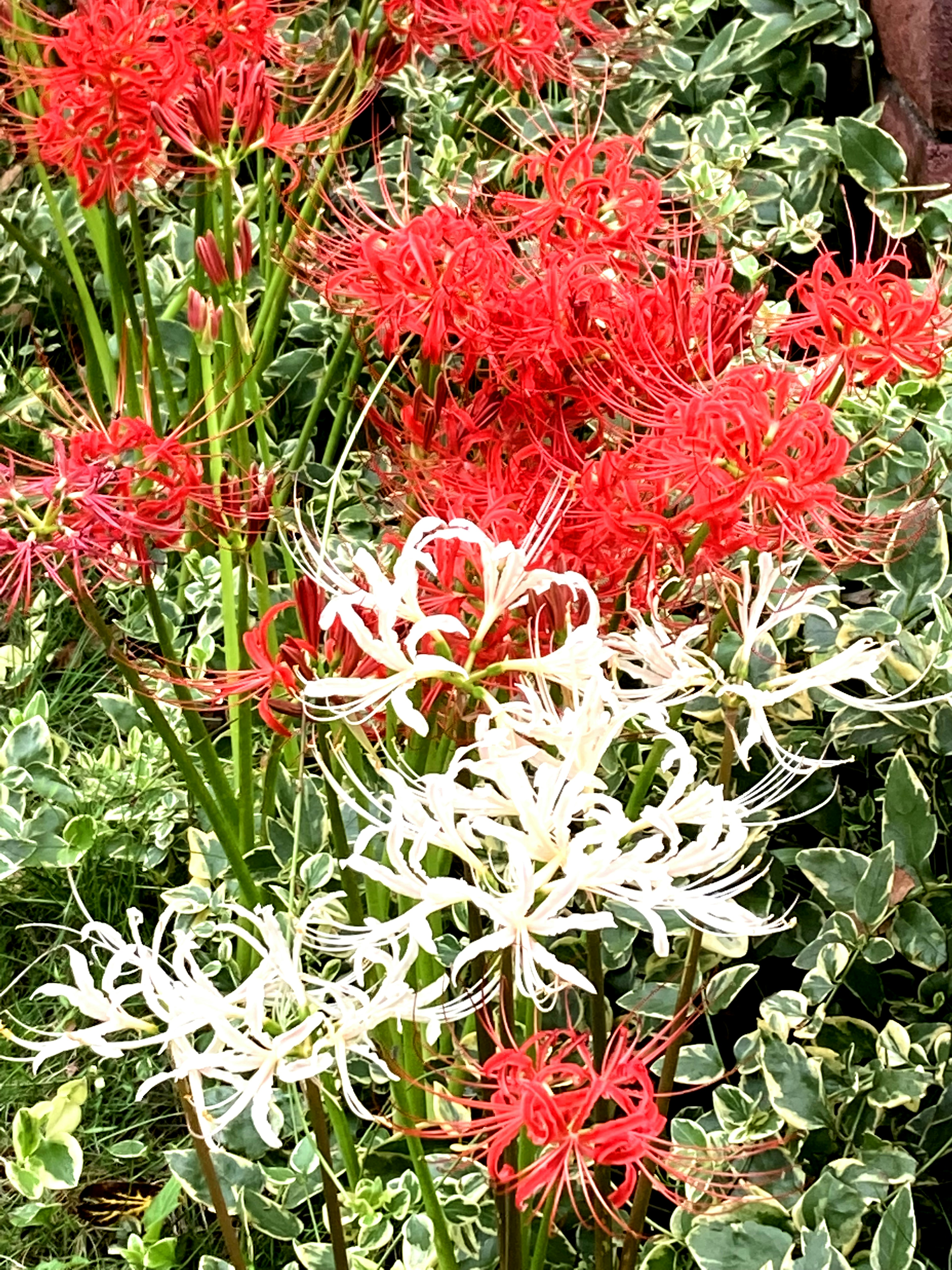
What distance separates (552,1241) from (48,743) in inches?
27.5

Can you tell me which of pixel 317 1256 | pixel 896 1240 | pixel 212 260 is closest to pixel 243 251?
pixel 212 260

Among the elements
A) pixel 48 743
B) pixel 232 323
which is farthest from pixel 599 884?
pixel 48 743

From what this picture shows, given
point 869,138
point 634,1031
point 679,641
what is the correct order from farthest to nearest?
point 869,138, point 634,1031, point 679,641

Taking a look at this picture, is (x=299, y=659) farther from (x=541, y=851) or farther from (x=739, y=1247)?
(x=739, y=1247)

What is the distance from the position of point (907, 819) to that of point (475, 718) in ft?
1.76

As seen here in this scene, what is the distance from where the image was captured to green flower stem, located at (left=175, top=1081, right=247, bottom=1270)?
755 mm

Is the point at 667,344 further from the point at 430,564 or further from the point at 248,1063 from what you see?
the point at 248,1063

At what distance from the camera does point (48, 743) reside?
1.43 metres

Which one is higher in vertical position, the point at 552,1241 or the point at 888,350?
the point at 888,350

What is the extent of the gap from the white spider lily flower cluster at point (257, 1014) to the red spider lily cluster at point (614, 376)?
255 mm

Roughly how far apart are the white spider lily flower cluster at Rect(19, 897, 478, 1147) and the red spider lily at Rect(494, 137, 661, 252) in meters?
0.53

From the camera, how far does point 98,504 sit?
848 mm

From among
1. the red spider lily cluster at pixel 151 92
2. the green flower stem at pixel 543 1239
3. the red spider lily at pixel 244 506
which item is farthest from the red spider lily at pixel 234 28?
the green flower stem at pixel 543 1239

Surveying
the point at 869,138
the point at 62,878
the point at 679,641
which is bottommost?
the point at 62,878
